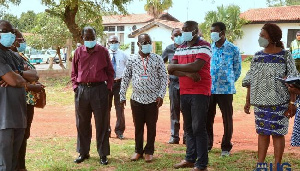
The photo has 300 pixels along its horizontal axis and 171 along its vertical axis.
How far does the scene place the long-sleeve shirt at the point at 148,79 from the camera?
5.92 metres

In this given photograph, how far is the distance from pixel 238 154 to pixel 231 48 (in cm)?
170

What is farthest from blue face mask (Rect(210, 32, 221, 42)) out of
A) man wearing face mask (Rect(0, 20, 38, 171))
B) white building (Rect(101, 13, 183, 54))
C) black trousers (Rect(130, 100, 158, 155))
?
white building (Rect(101, 13, 183, 54))

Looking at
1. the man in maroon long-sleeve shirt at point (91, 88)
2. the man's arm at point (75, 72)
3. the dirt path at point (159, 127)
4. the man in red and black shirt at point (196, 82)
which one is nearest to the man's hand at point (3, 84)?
the man in maroon long-sleeve shirt at point (91, 88)

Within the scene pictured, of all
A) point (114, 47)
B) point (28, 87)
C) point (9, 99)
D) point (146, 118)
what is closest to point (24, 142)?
point (28, 87)

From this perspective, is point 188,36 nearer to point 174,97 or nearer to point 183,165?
point 183,165

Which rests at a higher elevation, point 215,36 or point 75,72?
point 215,36

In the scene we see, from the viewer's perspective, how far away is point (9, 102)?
4.16 m

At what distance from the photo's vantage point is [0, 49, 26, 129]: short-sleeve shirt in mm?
4102

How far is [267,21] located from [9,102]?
34.5m

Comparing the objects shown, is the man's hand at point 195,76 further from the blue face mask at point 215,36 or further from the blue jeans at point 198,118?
the blue face mask at point 215,36

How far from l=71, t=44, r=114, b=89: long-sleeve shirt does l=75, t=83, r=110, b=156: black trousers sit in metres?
0.12

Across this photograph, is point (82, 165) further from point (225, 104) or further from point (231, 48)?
point (231, 48)

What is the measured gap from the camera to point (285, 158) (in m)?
6.06

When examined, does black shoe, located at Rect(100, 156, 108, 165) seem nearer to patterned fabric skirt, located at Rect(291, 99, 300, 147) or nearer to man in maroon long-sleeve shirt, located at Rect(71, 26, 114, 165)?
man in maroon long-sleeve shirt, located at Rect(71, 26, 114, 165)
